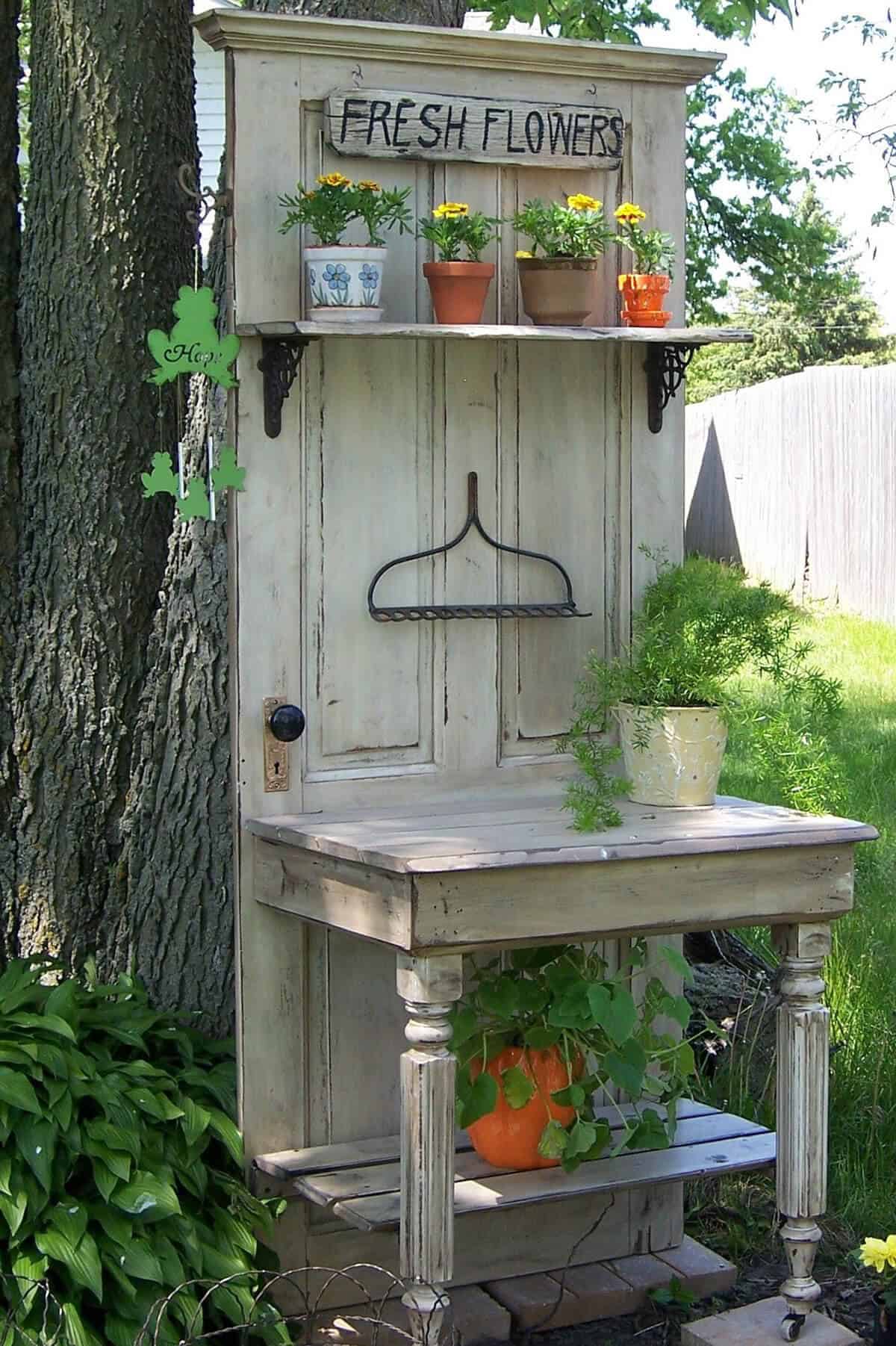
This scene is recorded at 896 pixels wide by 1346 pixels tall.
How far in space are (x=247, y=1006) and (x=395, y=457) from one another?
112cm

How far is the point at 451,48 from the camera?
133 inches

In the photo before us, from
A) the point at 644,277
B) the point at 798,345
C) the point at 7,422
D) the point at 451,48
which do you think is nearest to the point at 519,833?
the point at 644,277

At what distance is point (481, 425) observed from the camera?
352 centimetres

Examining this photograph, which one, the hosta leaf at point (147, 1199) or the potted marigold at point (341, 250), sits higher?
the potted marigold at point (341, 250)

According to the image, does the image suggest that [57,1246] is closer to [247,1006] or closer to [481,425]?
[247,1006]

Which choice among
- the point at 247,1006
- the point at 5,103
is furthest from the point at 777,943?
the point at 5,103

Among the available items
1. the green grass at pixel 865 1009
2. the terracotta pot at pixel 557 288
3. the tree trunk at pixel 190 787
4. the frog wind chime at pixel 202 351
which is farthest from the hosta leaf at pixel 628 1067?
the terracotta pot at pixel 557 288

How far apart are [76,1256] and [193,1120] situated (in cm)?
39

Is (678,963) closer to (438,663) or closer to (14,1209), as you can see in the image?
(438,663)

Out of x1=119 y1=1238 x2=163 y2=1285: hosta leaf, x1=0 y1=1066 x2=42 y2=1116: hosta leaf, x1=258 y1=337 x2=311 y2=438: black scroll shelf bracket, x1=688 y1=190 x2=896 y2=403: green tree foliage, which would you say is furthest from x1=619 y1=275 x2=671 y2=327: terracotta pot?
x1=688 y1=190 x2=896 y2=403: green tree foliage

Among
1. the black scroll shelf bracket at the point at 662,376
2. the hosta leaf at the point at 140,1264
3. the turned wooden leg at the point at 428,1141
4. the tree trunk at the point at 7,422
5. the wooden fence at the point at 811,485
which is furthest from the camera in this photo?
the wooden fence at the point at 811,485

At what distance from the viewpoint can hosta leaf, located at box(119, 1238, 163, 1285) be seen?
307cm

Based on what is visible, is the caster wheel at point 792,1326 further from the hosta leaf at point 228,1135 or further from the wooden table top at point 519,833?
the hosta leaf at point 228,1135

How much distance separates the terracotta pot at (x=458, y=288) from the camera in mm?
3271
